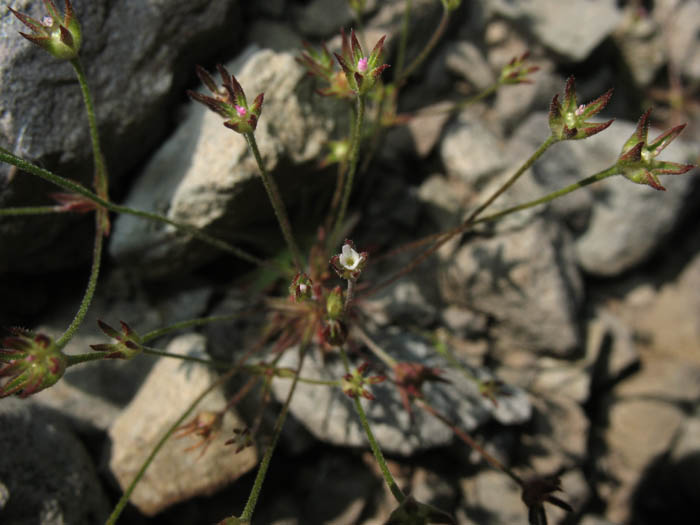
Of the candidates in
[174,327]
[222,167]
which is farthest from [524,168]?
Answer: [174,327]

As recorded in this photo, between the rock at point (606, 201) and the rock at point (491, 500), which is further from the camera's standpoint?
the rock at point (606, 201)

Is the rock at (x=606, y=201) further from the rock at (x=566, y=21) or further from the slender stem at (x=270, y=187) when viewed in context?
the slender stem at (x=270, y=187)

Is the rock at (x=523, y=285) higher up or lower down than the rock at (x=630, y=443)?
higher up

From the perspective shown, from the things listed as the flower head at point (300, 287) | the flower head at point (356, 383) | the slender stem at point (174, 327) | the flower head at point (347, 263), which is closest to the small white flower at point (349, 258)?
the flower head at point (347, 263)

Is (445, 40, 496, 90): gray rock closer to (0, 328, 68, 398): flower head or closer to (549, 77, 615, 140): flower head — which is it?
(549, 77, 615, 140): flower head

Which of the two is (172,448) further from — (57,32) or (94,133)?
(57,32)

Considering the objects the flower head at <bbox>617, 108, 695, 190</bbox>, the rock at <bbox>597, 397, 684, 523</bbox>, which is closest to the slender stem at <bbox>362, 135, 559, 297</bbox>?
the flower head at <bbox>617, 108, 695, 190</bbox>

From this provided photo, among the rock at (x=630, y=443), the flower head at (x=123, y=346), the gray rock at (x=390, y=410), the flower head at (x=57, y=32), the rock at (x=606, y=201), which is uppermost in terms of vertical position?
the flower head at (x=57, y=32)
